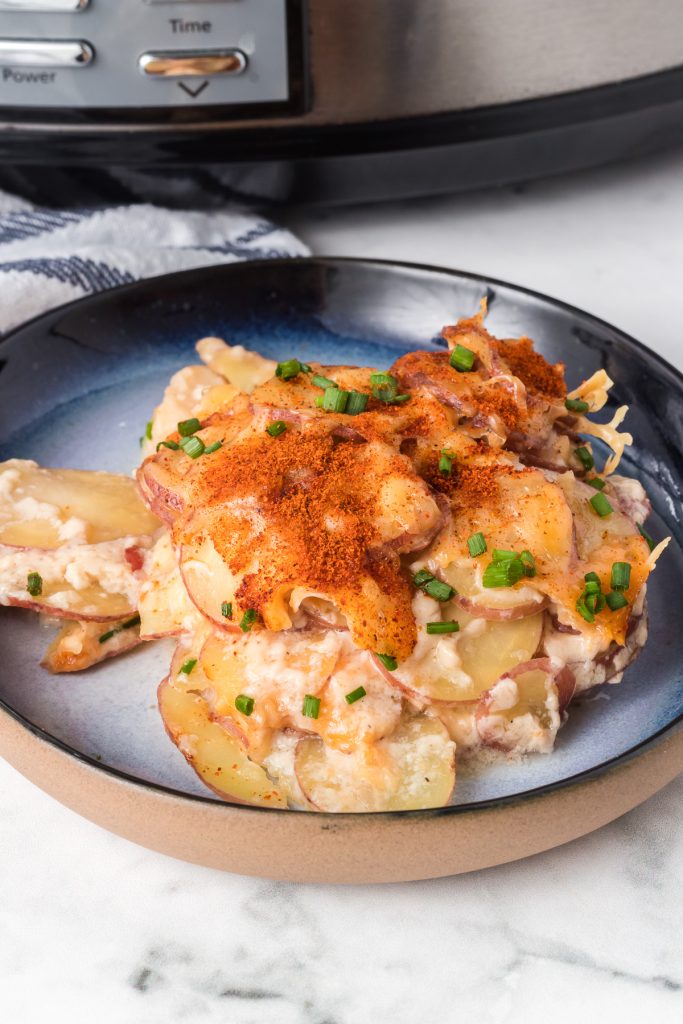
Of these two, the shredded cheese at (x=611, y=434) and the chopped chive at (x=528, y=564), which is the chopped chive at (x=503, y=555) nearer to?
the chopped chive at (x=528, y=564)

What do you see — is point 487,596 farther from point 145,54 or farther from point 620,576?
point 145,54

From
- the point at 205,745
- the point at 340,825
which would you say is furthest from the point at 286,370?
the point at 340,825

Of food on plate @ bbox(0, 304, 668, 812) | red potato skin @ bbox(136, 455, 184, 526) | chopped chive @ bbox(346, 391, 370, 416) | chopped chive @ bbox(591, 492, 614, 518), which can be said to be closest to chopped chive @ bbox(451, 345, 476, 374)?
food on plate @ bbox(0, 304, 668, 812)

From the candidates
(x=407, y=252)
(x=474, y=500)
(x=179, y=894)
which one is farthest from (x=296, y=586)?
(x=407, y=252)

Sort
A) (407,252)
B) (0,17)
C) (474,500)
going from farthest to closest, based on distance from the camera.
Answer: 1. (407,252)
2. (0,17)
3. (474,500)

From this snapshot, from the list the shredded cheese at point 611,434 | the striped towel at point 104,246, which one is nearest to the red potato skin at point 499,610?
the shredded cheese at point 611,434

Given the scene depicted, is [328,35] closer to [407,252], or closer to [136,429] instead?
[407,252]
